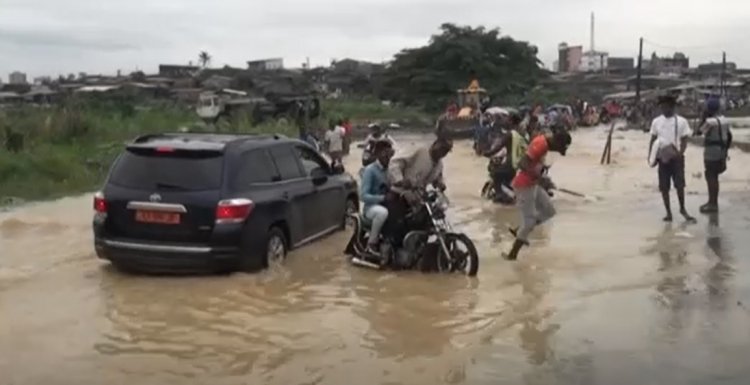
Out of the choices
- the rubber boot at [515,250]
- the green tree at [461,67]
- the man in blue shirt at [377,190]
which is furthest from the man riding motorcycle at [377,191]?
the green tree at [461,67]

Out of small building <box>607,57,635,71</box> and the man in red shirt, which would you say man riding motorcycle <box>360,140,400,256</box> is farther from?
small building <box>607,57,635,71</box>

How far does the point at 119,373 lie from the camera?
7207mm

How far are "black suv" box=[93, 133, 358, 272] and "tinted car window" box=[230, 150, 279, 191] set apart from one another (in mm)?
13

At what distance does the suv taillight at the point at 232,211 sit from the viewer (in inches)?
400

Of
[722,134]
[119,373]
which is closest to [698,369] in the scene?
[119,373]

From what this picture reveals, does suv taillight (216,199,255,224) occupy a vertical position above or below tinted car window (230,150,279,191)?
below

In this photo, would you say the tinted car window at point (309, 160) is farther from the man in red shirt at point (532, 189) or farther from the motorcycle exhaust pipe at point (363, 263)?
the man in red shirt at point (532, 189)

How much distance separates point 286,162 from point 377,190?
4.66 ft

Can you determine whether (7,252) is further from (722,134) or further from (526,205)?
(722,134)

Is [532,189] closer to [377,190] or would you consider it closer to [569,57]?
[377,190]

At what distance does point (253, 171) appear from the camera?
1081cm

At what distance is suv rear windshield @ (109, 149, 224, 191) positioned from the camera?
1032 centimetres

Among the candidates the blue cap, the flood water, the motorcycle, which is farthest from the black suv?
the blue cap

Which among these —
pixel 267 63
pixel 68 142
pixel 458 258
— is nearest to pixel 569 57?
pixel 267 63
